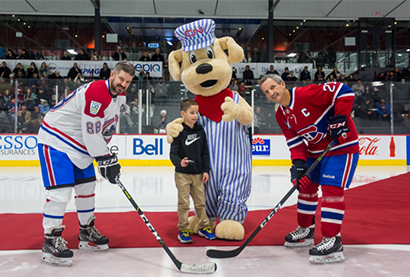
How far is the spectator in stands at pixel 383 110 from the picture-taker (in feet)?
26.0

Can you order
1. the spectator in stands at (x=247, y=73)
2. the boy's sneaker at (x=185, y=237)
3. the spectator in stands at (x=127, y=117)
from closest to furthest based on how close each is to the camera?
the boy's sneaker at (x=185, y=237), the spectator in stands at (x=127, y=117), the spectator in stands at (x=247, y=73)

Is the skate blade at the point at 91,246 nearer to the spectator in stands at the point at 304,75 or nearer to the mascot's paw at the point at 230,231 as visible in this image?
the mascot's paw at the point at 230,231

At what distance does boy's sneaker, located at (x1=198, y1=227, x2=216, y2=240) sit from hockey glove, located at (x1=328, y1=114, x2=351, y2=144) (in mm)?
1101

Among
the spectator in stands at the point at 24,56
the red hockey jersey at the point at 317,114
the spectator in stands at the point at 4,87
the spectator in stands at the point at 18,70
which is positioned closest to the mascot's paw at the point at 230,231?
the red hockey jersey at the point at 317,114

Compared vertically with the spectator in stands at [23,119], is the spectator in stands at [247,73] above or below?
above

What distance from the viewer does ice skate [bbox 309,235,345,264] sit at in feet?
6.77

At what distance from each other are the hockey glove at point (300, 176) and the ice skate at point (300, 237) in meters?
0.37

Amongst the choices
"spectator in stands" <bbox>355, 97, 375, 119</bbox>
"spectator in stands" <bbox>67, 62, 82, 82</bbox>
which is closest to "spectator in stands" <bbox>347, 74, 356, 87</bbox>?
"spectator in stands" <bbox>355, 97, 375, 119</bbox>

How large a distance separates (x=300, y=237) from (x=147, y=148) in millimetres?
5747

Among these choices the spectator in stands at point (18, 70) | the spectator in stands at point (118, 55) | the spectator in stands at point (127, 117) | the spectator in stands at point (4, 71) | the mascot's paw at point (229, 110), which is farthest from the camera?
the spectator in stands at point (118, 55)

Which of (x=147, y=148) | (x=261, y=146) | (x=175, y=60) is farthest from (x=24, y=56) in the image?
(x=175, y=60)

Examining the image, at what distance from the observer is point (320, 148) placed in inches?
93.9

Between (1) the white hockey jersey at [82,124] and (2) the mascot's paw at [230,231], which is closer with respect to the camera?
(1) the white hockey jersey at [82,124]

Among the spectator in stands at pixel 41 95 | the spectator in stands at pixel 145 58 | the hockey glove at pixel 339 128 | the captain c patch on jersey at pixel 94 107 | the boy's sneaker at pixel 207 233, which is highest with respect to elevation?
the spectator in stands at pixel 145 58
